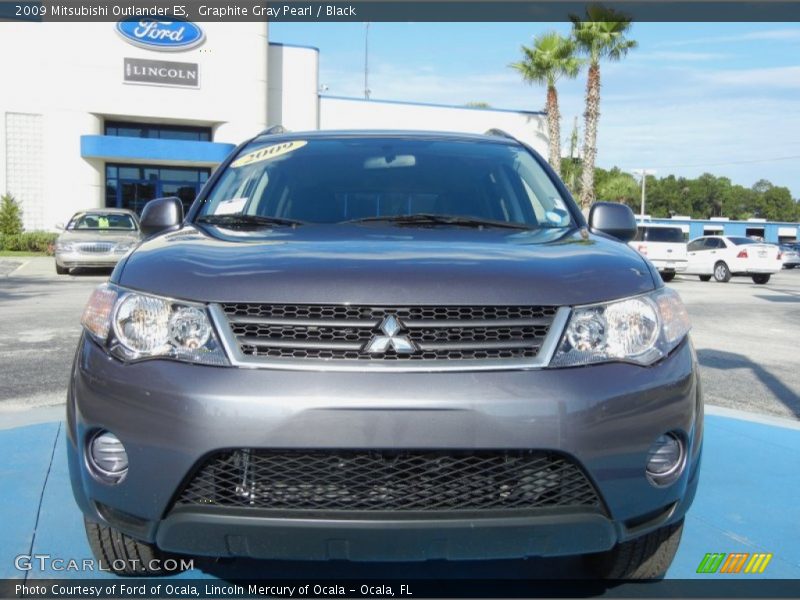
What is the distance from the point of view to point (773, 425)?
545 cm

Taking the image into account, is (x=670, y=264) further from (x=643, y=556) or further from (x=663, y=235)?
(x=643, y=556)

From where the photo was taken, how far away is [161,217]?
11.7ft

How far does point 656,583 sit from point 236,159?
271 cm

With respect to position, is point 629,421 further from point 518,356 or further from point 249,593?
point 249,593

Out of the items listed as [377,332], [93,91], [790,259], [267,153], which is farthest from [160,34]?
[377,332]

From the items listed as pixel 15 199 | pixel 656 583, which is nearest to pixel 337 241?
pixel 656 583

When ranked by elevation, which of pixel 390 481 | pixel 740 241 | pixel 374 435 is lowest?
pixel 740 241

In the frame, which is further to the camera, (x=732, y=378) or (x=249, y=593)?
(x=732, y=378)

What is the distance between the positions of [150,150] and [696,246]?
20.2 meters

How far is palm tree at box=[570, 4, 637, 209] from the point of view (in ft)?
88.3

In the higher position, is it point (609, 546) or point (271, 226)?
point (271, 226)

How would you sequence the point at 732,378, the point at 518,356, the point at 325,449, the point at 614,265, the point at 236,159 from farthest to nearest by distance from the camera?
the point at 732,378, the point at 236,159, the point at 614,265, the point at 518,356, the point at 325,449

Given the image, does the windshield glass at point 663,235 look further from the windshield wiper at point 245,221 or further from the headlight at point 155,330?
the headlight at point 155,330

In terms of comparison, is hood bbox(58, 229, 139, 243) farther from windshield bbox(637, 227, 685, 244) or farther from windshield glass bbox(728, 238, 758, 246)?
windshield glass bbox(728, 238, 758, 246)
